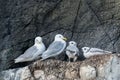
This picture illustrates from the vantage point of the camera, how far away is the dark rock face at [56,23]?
6.45m

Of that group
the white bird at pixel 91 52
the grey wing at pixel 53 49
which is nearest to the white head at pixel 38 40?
the grey wing at pixel 53 49

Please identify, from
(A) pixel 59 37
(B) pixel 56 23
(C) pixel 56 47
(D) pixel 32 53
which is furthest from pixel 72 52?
(B) pixel 56 23

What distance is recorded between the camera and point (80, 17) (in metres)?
6.61

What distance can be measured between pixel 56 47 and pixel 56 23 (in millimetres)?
638

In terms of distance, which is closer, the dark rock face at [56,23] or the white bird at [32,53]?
the white bird at [32,53]

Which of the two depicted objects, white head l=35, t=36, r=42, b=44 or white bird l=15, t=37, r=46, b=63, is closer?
white bird l=15, t=37, r=46, b=63

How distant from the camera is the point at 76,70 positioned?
5711 millimetres

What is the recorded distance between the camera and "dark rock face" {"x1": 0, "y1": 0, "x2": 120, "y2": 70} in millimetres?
6453

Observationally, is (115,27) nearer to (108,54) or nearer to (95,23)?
(95,23)

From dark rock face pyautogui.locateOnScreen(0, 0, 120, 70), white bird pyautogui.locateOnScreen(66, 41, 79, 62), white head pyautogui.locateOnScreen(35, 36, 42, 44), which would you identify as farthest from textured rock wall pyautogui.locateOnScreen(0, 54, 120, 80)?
dark rock face pyautogui.locateOnScreen(0, 0, 120, 70)

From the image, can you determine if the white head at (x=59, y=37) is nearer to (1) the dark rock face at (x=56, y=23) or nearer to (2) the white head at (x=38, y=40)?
(2) the white head at (x=38, y=40)

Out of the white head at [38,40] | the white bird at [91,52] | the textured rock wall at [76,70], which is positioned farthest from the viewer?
the white head at [38,40]

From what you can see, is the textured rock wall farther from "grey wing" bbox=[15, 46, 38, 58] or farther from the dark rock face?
the dark rock face

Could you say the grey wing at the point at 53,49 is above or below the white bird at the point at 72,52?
above
